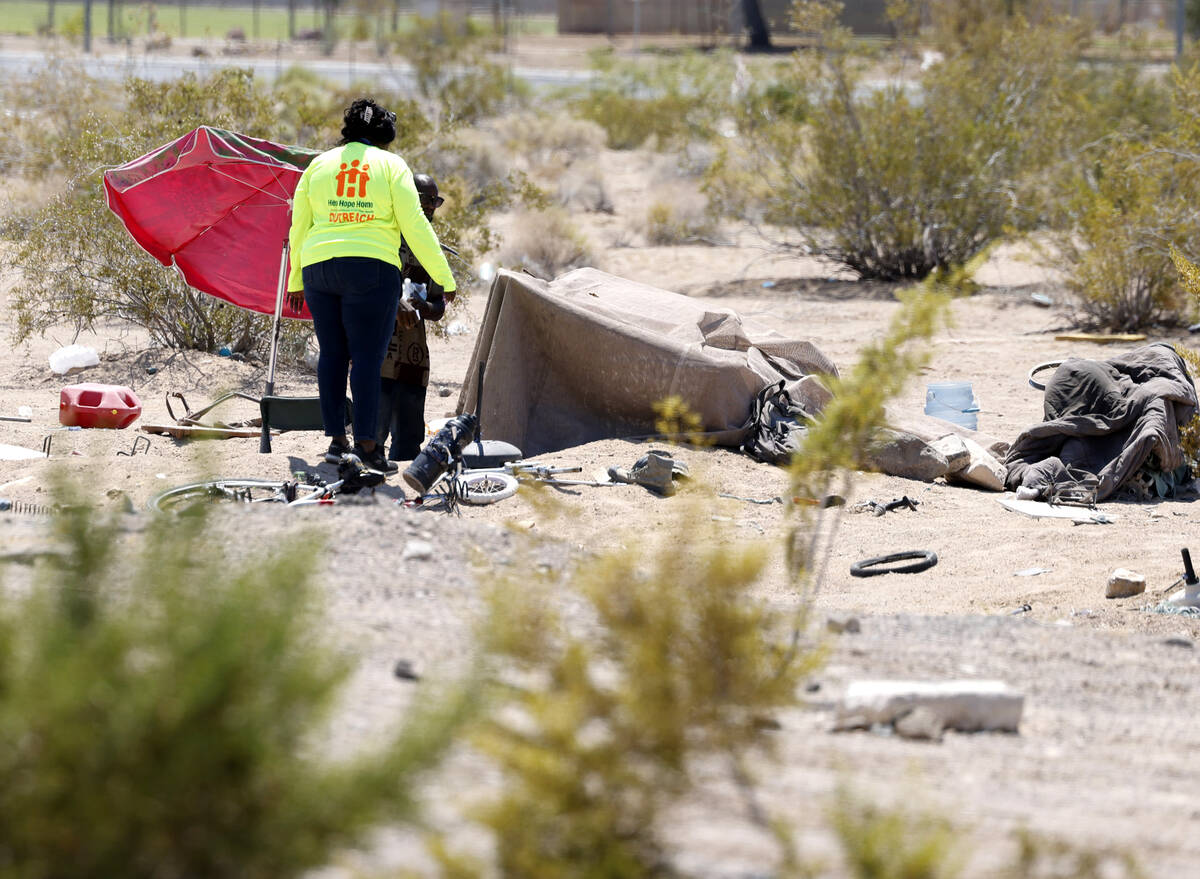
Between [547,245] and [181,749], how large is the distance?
13.3m

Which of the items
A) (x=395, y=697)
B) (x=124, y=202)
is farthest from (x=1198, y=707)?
(x=124, y=202)

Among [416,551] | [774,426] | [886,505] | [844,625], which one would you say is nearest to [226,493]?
[416,551]

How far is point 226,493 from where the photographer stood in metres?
5.77

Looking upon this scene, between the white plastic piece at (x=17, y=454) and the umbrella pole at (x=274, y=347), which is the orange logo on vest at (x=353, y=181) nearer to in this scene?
the umbrella pole at (x=274, y=347)

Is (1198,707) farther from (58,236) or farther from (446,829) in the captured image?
(58,236)

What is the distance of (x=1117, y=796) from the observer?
121 inches

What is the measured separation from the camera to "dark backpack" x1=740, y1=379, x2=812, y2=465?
745cm

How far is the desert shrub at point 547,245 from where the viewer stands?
15.0 meters

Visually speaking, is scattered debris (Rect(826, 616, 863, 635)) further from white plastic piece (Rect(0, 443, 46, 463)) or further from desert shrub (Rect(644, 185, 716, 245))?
desert shrub (Rect(644, 185, 716, 245))

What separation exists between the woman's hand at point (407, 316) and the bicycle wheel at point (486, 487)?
3.15 feet

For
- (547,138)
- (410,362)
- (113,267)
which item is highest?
(547,138)

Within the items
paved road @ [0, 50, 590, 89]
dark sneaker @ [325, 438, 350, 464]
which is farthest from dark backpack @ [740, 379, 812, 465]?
paved road @ [0, 50, 590, 89]

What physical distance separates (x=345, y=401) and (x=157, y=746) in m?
4.67

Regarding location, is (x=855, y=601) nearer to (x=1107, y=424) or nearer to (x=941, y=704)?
(x=941, y=704)
